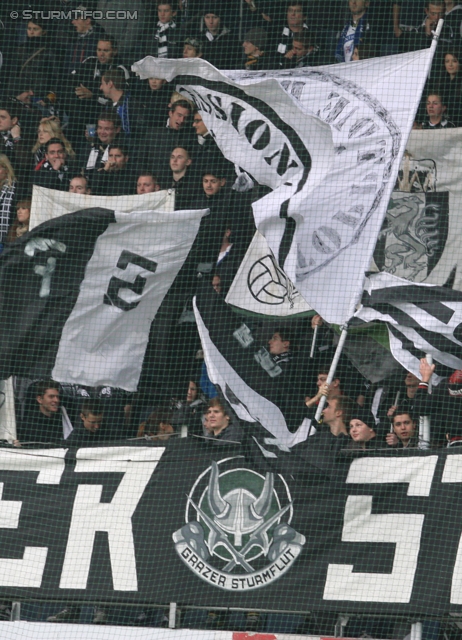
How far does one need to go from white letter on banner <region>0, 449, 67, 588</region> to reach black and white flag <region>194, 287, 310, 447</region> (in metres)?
1.27

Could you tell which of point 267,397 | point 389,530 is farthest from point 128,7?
point 389,530

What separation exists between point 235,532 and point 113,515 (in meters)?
0.90

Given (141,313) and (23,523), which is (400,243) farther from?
(23,523)


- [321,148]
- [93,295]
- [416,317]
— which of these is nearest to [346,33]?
[321,148]

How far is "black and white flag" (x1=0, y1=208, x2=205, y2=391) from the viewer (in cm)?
1066

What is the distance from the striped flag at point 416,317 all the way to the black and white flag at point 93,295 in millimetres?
1666

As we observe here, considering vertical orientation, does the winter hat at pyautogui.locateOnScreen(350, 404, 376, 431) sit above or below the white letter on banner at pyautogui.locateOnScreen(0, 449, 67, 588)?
above

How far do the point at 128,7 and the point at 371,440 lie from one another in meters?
5.23

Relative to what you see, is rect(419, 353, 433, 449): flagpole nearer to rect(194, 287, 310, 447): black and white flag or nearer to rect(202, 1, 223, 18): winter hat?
rect(194, 287, 310, 447): black and white flag

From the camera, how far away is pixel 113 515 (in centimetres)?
1001

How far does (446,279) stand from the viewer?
1071 centimetres

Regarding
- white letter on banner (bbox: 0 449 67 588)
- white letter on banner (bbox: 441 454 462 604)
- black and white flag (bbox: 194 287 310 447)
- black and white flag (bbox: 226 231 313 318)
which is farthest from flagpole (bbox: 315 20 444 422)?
white letter on banner (bbox: 0 449 67 588)

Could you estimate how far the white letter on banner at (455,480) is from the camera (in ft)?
30.4

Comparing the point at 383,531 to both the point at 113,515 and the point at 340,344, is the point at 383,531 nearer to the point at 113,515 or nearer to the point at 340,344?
the point at 340,344
